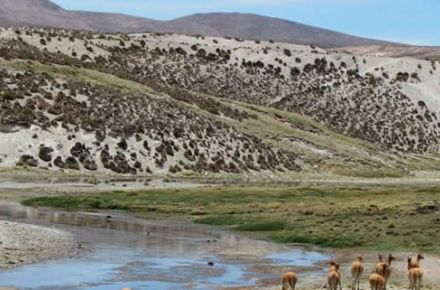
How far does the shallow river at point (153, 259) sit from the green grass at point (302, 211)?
A: 261cm

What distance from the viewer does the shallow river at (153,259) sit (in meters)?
29.6

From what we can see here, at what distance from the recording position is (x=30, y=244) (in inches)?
1475

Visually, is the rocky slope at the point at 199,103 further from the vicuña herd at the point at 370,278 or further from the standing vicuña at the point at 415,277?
the standing vicuña at the point at 415,277

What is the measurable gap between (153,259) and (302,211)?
19.2 meters

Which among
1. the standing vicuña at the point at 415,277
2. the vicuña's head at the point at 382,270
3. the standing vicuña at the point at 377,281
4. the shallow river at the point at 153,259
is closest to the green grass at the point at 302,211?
the shallow river at the point at 153,259

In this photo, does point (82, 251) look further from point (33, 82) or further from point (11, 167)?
point (33, 82)

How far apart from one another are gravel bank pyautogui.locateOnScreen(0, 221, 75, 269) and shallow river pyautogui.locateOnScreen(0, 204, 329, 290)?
695 mm

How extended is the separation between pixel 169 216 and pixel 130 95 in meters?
59.9

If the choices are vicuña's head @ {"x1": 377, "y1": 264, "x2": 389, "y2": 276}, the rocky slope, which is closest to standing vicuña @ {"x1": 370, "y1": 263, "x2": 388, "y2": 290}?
vicuña's head @ {"x1": 377, "y1": 264, "x2": 389, "y2": 276}

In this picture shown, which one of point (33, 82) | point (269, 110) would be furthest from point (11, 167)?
point (269, 110)

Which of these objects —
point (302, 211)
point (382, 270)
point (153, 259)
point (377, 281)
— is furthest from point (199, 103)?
point (377, 281)

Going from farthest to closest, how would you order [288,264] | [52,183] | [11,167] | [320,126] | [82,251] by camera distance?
[320,126] < [11,167] < [52,183] < [82,251] < [288,264]

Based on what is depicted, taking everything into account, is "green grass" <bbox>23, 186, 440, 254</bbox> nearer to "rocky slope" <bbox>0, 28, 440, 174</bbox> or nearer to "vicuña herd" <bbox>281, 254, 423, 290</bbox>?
"vicuña herd" <bbox>281, 254, 423, 290</bbox>

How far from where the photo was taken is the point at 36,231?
4231cm
